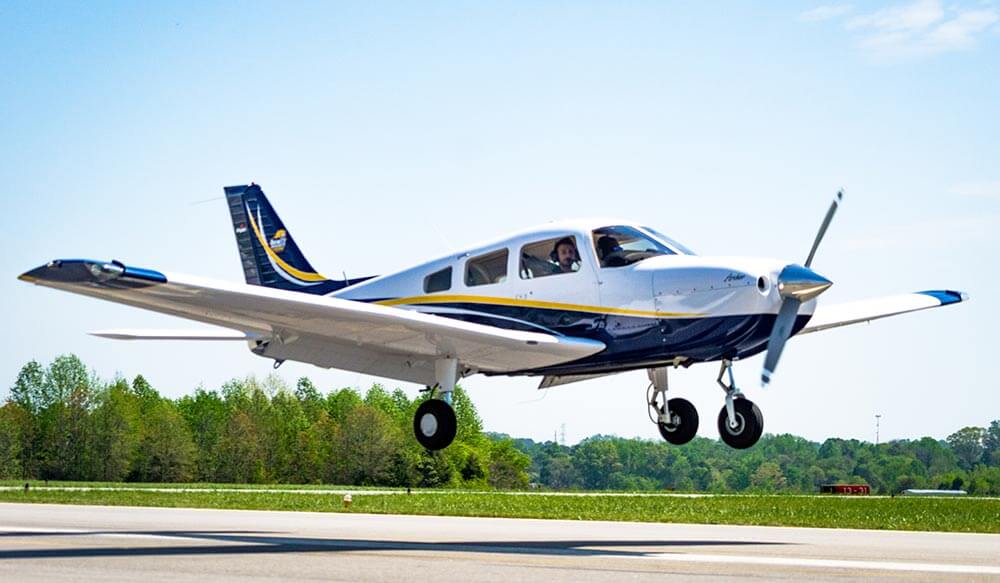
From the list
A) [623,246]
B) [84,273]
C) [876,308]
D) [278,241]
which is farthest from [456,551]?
[278,241]

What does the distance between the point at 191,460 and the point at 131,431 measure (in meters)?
6.31

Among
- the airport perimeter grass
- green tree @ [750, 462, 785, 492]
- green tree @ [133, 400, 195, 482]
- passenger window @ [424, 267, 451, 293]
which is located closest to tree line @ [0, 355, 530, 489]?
green tree @ [133, 400, 195, 482]

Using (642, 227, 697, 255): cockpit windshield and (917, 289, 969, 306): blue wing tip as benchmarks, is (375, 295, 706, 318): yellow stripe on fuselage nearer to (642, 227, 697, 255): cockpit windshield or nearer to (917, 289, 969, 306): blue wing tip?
(642, 227, 697, 255): cockpit windshield

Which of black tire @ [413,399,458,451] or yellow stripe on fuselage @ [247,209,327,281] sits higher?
yellow stripe on fuselage @ [247,209,327,281]

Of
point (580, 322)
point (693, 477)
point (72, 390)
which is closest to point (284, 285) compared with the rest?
point (580, 322)

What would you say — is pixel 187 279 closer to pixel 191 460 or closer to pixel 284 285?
pixel 284 285

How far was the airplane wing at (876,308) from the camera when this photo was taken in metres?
23.0

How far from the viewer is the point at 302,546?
50.7 ft

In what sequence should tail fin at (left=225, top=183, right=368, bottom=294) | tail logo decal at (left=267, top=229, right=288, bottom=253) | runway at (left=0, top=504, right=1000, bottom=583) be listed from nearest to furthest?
runway at (left=0, top=504, right=1000, bottom=583) → tail fin at (left=225, top=183, right=368, bottom=294) → tail logo decal at (left=267, top=229, right=288, bottom=253)

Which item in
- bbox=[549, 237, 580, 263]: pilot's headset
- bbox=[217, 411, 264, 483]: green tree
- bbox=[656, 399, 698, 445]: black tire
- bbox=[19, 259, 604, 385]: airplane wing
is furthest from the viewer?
bbox=[217, 411, 264, 483]: green tree

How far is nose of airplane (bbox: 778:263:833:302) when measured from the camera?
18.5 meters

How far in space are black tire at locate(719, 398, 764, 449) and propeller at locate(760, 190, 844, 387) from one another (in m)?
1.36

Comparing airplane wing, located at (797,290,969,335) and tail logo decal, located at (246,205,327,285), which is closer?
airplane wing, located at (797,290,969,335)

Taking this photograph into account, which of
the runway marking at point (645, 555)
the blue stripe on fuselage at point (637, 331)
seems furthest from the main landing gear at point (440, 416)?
the runway marking at point (645, 555)
